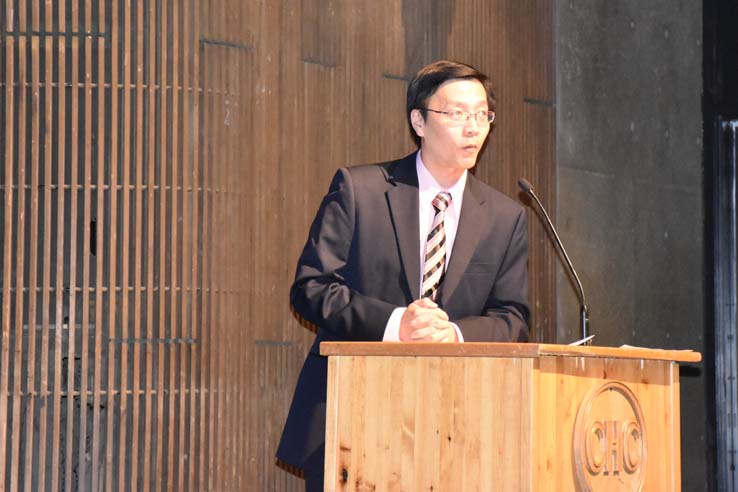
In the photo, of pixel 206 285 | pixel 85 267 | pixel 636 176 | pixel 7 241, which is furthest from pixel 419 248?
pixel 636 176

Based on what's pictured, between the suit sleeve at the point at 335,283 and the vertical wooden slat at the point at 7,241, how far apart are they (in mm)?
1704

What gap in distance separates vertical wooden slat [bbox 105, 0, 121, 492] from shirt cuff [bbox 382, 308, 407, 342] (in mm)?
1798

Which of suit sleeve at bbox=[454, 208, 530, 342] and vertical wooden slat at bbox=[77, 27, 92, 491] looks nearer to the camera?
suit sleeve at bbox=[454, 208, 530, 342]

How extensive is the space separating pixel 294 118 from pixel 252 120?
0.21 metres

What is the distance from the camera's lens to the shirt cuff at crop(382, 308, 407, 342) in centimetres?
314

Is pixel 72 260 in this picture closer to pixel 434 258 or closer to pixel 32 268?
pixel 32 268

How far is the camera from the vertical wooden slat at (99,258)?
4.55 m

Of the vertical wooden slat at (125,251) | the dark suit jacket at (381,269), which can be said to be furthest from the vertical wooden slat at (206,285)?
the dark suit jacket at (381,269)

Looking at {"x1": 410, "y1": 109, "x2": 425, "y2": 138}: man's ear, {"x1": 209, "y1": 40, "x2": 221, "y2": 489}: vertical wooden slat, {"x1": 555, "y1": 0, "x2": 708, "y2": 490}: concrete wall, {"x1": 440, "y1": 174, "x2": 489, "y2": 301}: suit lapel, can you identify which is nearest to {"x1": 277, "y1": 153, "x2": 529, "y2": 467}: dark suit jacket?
{"x1": 440, "y1": 174, "x2": 489, "y2": 301}: suit lapel

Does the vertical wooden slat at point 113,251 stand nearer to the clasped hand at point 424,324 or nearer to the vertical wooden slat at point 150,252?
the vertical wooden slat at point 150,252

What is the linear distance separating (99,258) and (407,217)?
5.48 ft

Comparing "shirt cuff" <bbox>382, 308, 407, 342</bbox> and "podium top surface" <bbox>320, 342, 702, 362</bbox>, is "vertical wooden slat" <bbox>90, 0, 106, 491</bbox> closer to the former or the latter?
"shirt cuff" <bbox>382, 308, 407, 342</bbox>

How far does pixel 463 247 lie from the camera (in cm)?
344

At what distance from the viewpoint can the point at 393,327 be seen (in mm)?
3152
